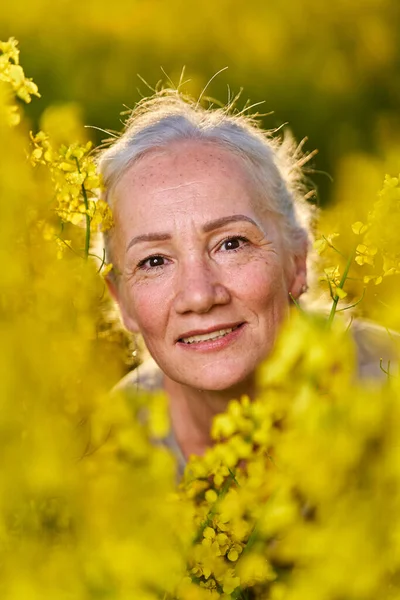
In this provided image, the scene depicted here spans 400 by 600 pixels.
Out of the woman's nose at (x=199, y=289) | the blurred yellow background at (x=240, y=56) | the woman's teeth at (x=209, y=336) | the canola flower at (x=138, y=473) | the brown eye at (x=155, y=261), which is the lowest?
the canola flower at (x=138, y=473)

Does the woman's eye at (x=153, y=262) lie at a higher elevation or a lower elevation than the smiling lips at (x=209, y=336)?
higher

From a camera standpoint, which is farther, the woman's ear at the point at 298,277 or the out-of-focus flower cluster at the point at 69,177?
the woman's ear at the point at 298,277

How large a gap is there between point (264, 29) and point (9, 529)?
408cm

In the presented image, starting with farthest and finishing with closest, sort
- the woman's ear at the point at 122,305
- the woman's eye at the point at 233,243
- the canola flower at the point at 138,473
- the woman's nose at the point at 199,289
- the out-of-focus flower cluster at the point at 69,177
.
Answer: the woman's ear at the point at 122,305, the woman's eye at the point at 233,243, the woman's nose at the point at 199,289, the out-of-focus flower cluster at the point at 69,177, the canola flower at the point at 138,473

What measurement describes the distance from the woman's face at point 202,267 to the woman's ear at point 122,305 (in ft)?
0.53

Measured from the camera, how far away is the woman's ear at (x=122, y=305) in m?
2.18

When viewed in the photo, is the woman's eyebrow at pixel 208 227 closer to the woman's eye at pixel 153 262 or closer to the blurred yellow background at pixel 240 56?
the woman's eye at pixel 153 262

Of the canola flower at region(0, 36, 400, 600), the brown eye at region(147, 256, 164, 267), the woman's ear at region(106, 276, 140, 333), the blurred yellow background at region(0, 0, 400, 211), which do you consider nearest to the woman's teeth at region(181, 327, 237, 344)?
the brown eye at region(147, 256, 164, 267)

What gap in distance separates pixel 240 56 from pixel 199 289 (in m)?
3.15

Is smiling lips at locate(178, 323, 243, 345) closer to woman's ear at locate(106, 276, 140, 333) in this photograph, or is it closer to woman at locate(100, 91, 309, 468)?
woman at locate(100, 91, 309, 468)

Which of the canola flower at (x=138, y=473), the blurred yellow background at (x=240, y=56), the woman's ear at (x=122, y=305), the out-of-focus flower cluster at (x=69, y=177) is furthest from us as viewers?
the blurred yellow background at (x=240, y=56)

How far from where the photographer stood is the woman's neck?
87.9 inches

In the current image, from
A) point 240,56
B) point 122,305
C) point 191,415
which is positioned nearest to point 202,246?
point 122,305

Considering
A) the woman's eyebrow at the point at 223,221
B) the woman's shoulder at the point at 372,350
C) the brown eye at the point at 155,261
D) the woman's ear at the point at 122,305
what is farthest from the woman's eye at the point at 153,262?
the woman's shoulder at the point at 372,350
